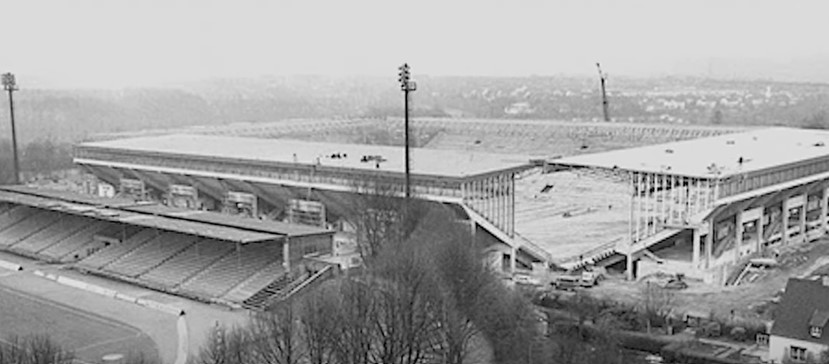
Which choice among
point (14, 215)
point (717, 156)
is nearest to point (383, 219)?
point (717, 156)

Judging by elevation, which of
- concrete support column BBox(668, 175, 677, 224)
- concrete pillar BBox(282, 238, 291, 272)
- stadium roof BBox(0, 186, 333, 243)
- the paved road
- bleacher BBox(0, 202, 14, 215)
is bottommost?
the paved road

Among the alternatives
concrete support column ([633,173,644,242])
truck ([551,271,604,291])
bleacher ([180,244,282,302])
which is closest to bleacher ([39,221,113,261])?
bleacher ([180,244,282,302])

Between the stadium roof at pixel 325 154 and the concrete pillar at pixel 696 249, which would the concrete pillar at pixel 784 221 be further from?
the stadium roof at pixel 325 154

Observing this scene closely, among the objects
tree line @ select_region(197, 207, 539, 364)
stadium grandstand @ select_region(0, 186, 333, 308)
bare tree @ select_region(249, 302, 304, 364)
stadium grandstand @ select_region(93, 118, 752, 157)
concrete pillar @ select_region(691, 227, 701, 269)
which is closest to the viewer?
bare tree @ select_region(249, 302, 304, 364)

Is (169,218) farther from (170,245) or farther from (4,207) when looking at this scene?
(4,207)

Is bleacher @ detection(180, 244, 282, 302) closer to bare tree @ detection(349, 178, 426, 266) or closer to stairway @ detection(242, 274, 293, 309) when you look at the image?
stairway @ detection(242, 274, 293, 309)

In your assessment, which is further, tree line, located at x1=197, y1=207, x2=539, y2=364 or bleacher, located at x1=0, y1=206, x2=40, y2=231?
bleacher, located at x1=0, y1=206, x2=40, y2=231

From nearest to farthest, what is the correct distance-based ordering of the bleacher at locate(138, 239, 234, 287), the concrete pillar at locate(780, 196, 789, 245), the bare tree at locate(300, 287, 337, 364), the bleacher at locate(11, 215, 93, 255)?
the bare tree at locate(300, 287, 337, 364) < the bleacher at locate(138, 239, 234, 287) < the bleacher at locate(11, 215, 93, 255) < the concrete pillar at locate(780, 196, 789, 245)
